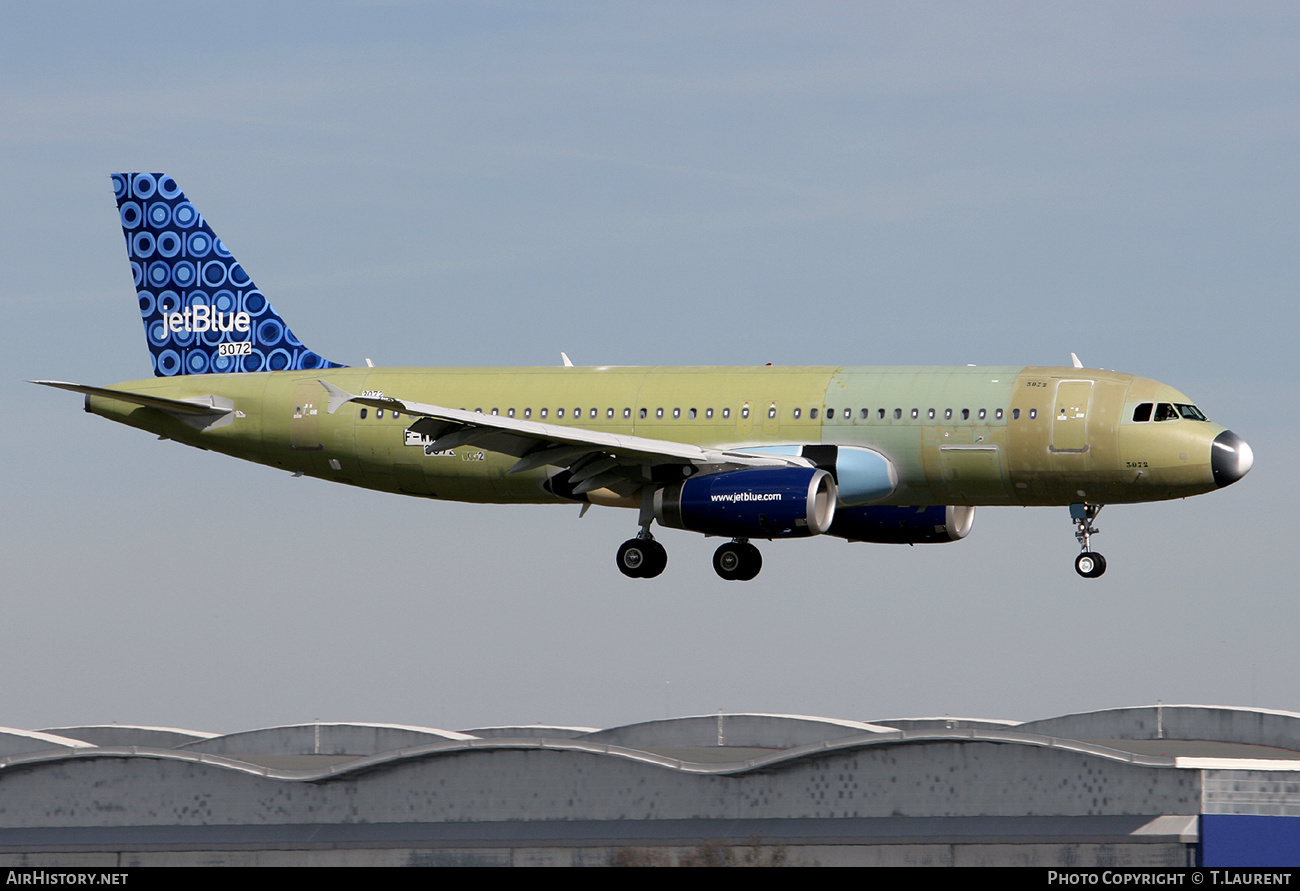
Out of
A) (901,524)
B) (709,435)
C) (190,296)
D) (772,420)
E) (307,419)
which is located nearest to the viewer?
(772,420)

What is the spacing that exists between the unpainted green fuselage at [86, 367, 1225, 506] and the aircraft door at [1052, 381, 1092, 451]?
3 cm

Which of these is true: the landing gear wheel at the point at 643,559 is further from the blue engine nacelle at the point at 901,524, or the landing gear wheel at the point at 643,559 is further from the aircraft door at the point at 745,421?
the blue engine nacelle at the point at 901,524

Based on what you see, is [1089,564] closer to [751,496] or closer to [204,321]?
[751,496]

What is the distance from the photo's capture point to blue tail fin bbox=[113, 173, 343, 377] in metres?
57.4

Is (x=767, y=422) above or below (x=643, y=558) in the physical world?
above

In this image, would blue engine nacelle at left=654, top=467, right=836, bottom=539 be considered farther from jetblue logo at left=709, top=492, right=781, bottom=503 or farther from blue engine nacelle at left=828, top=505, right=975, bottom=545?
blue engine nacelle at left=828, top=505, right=975, bottom=545

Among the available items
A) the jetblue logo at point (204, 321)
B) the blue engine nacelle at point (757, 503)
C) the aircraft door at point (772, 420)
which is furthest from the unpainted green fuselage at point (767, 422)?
the blue engine nacelle at point (757, 503)

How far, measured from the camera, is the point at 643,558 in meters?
50.1

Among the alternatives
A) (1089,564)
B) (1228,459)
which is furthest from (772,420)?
(1228,459)

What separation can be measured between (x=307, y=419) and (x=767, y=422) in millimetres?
13487

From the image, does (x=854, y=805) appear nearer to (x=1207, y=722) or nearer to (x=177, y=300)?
(x=1207, y=722)
